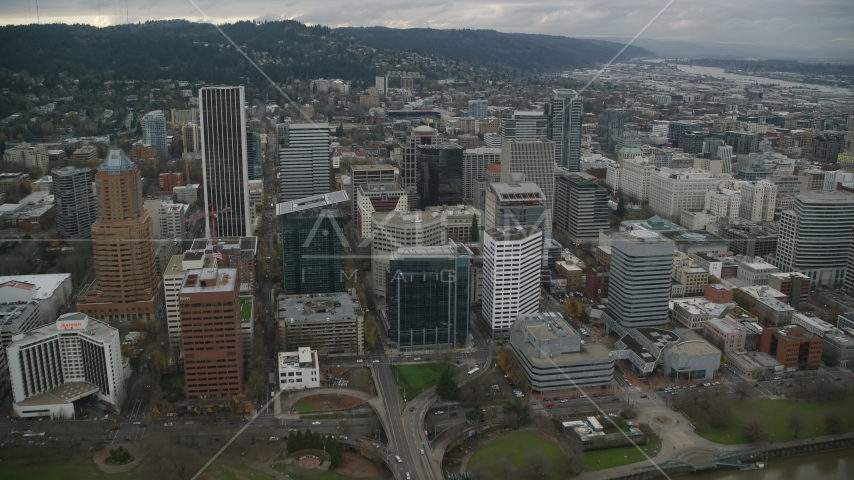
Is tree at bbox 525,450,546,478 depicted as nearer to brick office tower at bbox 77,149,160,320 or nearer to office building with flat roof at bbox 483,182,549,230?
office building with flat roof at bbox 483,182,549,230

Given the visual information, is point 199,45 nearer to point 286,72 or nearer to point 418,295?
point 286,72

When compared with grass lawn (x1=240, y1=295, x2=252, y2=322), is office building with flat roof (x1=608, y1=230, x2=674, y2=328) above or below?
above

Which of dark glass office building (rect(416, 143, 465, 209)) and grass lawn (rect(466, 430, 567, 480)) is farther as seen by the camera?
dark glass office building (rect(416, 143, 465, 209))

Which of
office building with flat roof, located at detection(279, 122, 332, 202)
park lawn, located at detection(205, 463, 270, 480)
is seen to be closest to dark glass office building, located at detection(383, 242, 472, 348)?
park lawn, located at detection(205, 463, 270, 480)

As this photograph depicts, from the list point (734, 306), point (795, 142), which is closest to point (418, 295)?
point (734, 306)

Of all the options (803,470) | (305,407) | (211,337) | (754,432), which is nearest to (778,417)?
(754,432)

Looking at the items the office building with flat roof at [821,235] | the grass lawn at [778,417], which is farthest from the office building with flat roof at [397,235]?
the office building with flat roof at [821,235]
